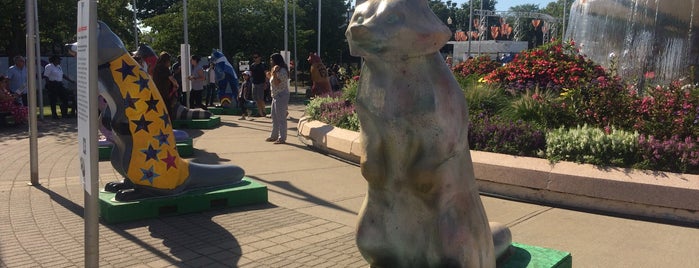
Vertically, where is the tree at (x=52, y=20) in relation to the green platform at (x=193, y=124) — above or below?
above

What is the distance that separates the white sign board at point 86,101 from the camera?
2746 millimetres

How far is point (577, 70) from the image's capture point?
989 centimetres

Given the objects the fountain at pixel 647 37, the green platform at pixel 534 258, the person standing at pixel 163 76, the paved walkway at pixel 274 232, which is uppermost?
the fountain at pixel 647 37

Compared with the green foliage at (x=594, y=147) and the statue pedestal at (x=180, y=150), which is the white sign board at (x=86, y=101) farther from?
the statue pedestal at (x=180, y=150)

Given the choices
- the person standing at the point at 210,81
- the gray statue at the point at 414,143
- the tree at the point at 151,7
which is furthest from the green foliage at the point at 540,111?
the tree at the point at 151,7

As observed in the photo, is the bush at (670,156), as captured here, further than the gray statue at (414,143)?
Yes

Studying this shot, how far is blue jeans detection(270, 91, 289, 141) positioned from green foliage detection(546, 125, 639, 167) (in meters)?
5.21

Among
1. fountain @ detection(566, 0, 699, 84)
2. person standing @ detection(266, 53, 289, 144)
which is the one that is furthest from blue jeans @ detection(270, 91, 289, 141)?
fountain @ detection(566, 0, 699, 84)

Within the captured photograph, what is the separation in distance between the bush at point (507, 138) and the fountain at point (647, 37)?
25.0 feet

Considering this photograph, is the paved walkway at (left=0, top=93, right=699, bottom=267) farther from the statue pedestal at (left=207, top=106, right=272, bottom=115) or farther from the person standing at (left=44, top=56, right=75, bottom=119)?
the statue pedestal at (left=207, top=106, right=272, bottom=115)

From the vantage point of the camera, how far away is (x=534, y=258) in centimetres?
377

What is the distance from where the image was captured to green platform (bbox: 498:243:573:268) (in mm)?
3615

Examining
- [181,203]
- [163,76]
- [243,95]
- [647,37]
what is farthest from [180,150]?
[647,37]

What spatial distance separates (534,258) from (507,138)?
3550mm
